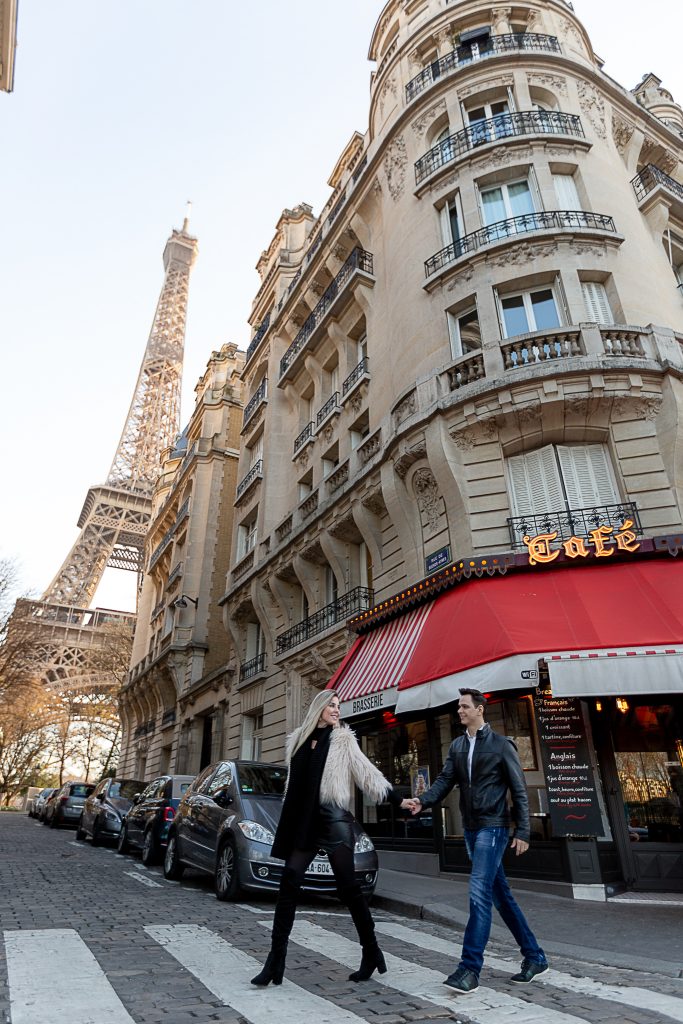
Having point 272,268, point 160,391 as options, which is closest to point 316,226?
point 272,268

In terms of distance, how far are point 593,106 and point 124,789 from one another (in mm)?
22003

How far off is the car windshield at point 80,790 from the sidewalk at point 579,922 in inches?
787

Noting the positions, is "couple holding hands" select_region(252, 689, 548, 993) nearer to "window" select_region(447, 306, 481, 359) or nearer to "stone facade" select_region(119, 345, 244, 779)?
"window" select_region(447, 306, 481, 359)

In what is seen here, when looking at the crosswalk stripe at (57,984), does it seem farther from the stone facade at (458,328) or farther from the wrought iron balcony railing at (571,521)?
the wrought iron balcony railing at (571,521)

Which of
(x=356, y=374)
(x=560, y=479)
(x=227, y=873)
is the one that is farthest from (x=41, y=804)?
(x=560, y=479)

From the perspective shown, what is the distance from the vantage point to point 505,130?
51.7 ft

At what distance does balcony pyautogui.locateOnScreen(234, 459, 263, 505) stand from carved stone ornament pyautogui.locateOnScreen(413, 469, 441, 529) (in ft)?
36.1

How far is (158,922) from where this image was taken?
6098 millimetres

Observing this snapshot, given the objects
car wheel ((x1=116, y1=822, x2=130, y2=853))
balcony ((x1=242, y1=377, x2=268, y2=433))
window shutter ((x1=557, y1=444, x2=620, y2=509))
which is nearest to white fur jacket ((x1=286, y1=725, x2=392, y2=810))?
window shutter ((x1=557, y1=444, x2=620, y2=509))

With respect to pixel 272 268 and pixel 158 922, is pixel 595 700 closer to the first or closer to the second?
pixel 158 922

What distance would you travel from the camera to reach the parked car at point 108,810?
16531mm

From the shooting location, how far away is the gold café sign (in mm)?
9906

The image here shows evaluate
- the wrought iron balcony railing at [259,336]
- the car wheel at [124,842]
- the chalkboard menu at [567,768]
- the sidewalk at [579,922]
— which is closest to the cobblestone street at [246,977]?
the sidewalk at [579,922]

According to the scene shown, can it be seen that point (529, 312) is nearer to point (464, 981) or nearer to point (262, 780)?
point (262, 780)
